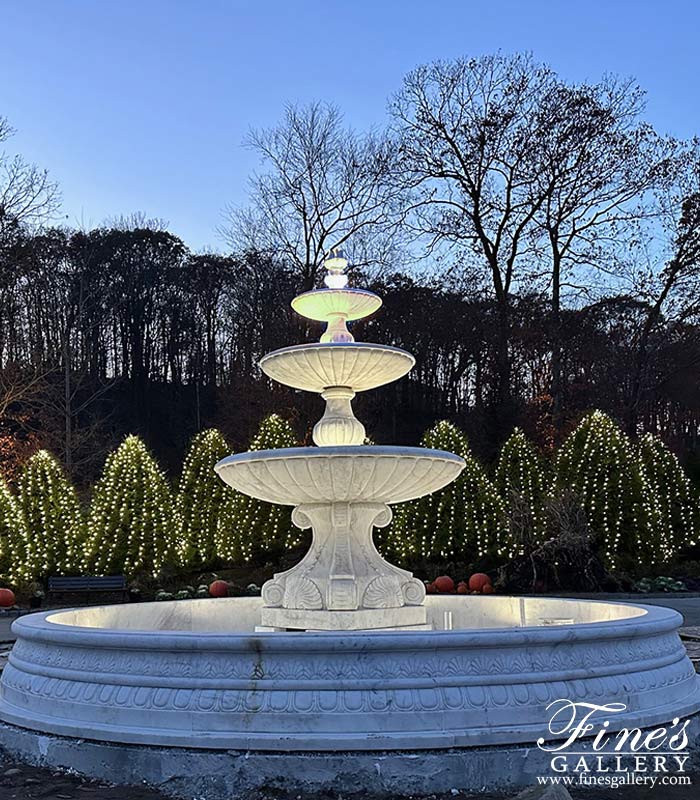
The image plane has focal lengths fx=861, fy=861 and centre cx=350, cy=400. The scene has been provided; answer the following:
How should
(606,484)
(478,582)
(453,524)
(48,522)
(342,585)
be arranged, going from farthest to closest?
1. (606,484)
2. (453,524)
3. (48,522)
4. (478,582)
5. (342,585)

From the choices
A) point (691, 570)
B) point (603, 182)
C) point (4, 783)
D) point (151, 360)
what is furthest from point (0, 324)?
point (4, 783)

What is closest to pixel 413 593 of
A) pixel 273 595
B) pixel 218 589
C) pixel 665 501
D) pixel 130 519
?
pixel 273 595

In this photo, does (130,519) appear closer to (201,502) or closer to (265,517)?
(201,502)

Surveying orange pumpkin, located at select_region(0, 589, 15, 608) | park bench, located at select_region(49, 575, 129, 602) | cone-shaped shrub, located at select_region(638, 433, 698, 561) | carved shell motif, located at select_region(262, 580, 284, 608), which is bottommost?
orange pumpkin, located at select_region(0, 589, 15, 608)

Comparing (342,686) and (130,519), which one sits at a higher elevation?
(130,519)

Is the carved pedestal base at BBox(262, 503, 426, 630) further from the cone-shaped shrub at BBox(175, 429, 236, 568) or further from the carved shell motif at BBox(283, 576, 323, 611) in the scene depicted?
the cone-shaped shrub at BBox(175, 429, 236, 568)

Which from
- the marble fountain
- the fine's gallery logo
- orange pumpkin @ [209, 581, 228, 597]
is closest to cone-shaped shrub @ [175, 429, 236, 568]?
orange pumpkin @ [209, 581, 228, 597]

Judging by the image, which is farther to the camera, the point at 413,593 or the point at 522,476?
the point at 522,476

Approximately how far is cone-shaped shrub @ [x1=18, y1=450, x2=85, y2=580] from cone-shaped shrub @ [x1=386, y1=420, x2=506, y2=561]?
6846 millimetres

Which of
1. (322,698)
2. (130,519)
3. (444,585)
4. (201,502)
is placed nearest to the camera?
(322,698)

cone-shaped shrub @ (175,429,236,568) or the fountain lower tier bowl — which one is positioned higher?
cone-shaped shrub @ (175,429,236,568)

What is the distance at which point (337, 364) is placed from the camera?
26.1 feet

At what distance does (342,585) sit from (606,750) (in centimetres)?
308

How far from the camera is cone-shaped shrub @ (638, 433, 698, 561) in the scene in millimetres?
19391
